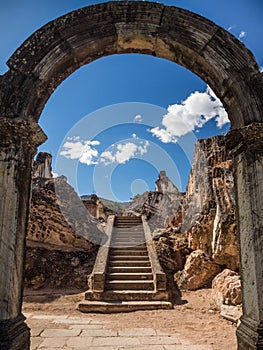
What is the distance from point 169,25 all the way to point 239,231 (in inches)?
124

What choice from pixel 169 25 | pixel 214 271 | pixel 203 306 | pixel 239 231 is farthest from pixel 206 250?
pixel 169 25

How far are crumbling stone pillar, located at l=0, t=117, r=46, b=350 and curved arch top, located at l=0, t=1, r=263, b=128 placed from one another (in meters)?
0.35

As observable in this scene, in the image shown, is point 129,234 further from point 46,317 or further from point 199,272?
point 46,317

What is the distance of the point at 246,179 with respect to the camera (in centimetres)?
371

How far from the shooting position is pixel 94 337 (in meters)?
5.20

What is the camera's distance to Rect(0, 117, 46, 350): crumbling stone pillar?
323 centimetres

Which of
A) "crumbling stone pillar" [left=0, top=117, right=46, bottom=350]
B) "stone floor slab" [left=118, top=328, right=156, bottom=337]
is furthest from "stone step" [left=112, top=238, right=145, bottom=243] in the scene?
"crumbling stone pillar" [left=0, top=117, right=46, bottom=350]

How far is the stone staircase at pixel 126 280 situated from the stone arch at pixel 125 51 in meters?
4.47

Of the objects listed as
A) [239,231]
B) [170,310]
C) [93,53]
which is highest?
[93,53]

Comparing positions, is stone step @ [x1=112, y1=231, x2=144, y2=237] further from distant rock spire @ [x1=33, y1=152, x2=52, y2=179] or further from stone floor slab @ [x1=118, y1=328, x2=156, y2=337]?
distant rock spire @ [x1=33, y1=152, x2=52, y2=179]

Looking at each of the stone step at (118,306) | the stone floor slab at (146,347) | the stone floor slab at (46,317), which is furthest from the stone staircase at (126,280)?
the stone floor slab at (146,347)

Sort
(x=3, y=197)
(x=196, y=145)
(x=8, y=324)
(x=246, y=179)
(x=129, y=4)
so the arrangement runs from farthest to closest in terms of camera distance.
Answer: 1. (x=196, y=145)
2. (x=129, y=4)
3. (x=246, y=179)
4. (x=3, y=197)
5. (x=8, y=324)

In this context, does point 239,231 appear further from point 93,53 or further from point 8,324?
point 93,53

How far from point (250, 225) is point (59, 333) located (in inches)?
162
